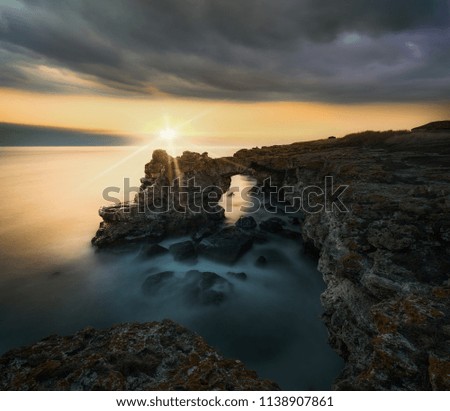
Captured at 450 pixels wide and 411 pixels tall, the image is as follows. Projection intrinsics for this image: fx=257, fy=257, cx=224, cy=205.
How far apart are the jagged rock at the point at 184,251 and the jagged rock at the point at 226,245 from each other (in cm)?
71

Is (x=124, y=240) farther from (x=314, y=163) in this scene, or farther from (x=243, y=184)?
(x=243, y=184)

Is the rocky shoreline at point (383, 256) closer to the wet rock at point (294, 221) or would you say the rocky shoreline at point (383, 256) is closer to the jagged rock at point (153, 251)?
the jagged rock at point (153, 251)

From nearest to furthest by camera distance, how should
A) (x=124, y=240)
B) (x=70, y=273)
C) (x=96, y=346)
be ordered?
(x=96, y=346), (x=70, y=273), (x=124, y=240)

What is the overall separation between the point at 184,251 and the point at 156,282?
158 inches

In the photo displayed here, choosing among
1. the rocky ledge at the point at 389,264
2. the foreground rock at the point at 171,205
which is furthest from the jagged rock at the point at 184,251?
the rocky ledge at the point at 389,264

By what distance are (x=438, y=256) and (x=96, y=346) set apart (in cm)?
849

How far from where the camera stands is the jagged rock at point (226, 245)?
21359 millimetres

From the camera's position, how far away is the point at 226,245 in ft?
72.5

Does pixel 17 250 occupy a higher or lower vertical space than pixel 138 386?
lower

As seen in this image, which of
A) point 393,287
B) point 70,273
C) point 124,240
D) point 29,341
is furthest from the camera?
point 124,240

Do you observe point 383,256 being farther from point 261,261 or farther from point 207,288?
point 261,261
